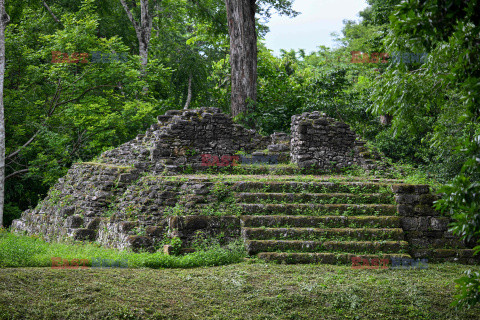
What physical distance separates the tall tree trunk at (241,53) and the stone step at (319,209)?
304 inches

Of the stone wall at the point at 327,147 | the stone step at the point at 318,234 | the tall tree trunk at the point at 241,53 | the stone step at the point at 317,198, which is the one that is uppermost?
the tall tree trunk at the point at 241,53

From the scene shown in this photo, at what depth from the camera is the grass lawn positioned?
21.1ft

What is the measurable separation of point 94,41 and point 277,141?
364 inches

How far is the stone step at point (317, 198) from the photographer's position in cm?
1050

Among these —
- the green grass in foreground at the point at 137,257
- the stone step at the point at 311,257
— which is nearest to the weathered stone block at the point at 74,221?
the green grass in foreground at the point at 137,257

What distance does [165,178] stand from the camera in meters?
11.4

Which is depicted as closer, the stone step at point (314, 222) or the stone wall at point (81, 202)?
the stone step at point (314, 222)

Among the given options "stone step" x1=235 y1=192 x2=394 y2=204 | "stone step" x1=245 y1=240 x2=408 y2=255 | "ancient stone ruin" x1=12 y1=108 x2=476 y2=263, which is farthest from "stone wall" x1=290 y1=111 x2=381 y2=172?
"stone step" x1=245 y1=240 x2=408 y2=255

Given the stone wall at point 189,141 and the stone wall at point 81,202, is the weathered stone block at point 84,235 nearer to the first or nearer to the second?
the stone wall at point 81,202

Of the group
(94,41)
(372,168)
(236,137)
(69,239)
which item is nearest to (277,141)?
(236,137)

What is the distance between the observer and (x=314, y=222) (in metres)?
Result: 9.90

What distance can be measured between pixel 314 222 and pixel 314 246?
2.24 ft

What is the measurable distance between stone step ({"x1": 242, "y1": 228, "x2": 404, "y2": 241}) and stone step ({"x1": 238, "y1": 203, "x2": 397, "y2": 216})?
1.92ft

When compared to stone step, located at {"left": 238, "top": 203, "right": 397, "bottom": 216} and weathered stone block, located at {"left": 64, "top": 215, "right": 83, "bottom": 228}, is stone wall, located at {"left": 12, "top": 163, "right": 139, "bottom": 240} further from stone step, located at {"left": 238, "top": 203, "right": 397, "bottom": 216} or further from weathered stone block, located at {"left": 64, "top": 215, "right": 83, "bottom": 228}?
stone step, located at {"left": 238, "top": 203, "right": 397, "bottom": 216}
